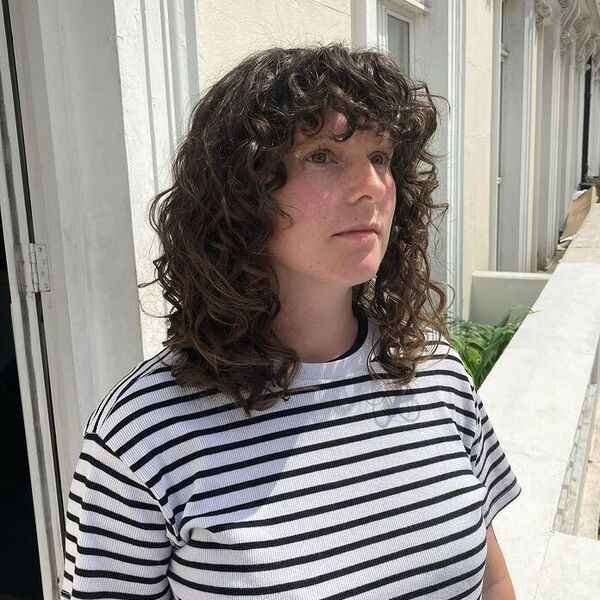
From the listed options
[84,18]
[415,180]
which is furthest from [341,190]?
[84,18]

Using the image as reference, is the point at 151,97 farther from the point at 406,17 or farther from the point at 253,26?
the point at 406,17

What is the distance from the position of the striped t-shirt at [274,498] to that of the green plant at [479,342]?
3.38 metres

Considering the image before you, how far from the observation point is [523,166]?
749 cm

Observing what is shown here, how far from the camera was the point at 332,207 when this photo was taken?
1022mm

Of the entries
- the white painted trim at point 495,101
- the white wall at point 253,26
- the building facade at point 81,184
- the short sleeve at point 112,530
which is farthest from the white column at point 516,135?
the short sleeve at point 112,530

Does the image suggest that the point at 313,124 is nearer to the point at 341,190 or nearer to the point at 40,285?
the point at 341,190

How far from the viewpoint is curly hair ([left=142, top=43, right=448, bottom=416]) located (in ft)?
3.27

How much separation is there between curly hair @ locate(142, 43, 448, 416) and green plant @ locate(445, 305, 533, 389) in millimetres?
3478

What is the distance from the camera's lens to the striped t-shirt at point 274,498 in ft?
3.05

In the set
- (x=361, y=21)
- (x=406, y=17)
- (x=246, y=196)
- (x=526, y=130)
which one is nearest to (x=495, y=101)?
(x=526, y=130)

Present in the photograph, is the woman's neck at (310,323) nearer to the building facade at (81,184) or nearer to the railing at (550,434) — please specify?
the building facade at (81,184)

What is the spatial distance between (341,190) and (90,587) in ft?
2.25

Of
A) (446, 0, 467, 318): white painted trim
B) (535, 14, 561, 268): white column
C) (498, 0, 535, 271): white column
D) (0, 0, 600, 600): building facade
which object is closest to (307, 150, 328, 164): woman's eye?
(0, 0, 600, 600): building facade

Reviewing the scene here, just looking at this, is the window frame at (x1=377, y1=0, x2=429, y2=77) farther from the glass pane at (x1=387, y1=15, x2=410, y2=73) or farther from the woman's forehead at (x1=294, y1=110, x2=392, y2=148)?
the woman's forehead at (x1=294, y1=110, x2=392, y2=148)
